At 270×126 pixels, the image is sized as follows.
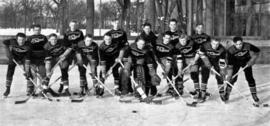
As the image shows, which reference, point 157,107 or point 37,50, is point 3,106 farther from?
point 157,107

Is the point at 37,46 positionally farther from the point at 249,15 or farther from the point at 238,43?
the point at 249,15

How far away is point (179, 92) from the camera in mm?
7762

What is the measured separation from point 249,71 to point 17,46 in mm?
4868

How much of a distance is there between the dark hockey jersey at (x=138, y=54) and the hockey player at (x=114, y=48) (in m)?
0.21

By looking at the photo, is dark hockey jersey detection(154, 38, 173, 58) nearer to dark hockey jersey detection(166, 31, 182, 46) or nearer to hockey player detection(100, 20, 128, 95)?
dark hockey jersey detection(166, 31, 182, 46)

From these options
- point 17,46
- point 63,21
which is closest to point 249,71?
point 17,46

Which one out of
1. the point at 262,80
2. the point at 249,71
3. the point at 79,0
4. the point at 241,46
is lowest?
the point at 262,80

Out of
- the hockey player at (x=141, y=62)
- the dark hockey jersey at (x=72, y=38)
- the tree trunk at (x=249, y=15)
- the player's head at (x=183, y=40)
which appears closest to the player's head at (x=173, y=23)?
the player's head at (x=183, y=40)

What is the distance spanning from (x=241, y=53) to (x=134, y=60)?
218 cm

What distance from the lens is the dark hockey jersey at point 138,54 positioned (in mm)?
7234

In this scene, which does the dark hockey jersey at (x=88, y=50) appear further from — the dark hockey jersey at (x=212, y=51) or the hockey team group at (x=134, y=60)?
the dark hockey jersey at (x=212, y=51)

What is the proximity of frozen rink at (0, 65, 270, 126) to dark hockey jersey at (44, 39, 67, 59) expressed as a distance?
3.37 ft

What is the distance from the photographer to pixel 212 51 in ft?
23.3

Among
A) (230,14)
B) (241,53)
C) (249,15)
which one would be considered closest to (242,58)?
(241,53)
